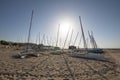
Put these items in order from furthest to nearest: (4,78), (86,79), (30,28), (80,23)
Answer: (80,23), (30,28), (86,79), (4,78)

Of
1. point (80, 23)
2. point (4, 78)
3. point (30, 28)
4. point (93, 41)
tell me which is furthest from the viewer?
point (93, 41)

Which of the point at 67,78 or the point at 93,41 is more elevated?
the point at 93,41

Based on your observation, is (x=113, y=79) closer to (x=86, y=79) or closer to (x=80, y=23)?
(x=86, y=79)

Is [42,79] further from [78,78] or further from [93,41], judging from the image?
[93,41]

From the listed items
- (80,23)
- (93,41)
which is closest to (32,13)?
(80,23)

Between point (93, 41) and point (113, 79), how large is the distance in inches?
1317

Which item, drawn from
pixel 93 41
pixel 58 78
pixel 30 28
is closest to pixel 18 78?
pixel 58 78

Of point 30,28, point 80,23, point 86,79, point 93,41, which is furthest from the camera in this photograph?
point 93,41

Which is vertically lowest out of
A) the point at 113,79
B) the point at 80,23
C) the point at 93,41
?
the point at 113,79

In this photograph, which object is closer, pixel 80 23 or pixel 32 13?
pixel 32 13

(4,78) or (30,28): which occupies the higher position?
(30,28)

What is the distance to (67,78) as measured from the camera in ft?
28.4

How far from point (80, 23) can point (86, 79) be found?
23.6m

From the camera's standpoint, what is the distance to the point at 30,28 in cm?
2727
